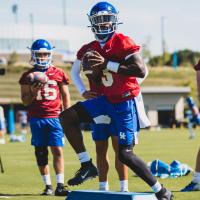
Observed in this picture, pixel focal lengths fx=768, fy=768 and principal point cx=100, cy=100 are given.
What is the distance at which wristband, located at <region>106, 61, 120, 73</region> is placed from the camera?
27.2 feet

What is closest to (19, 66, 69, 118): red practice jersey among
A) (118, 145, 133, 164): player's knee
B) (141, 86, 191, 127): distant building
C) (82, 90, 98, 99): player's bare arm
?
(82, 90, 98, 99): player's bare arm

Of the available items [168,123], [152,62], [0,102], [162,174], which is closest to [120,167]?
[162,174]

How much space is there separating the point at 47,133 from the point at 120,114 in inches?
95.7

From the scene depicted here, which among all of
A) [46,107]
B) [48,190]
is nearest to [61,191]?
[48,190]

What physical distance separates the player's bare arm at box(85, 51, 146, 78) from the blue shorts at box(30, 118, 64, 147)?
2544 millimetres

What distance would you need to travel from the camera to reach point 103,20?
Result: 851 centimetres

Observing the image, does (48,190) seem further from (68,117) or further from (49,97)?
(68,117)

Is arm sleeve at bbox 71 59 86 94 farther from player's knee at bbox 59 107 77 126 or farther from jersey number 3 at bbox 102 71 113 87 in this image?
player's knee at bbox 59 107 77 126

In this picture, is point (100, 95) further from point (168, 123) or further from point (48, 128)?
point (168, 123)

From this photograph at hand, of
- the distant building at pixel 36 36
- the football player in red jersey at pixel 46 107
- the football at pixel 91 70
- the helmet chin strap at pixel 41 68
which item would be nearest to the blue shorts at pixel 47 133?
the football player in red jersey at pixel 46 107

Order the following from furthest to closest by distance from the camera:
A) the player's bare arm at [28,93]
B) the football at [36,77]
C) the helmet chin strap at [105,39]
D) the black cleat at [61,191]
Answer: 1. the player's bare arm at [28,93]
2. the black cleat at [61,191]
3. the football at [36,77]
4. the helmet chin strap at [105,39]

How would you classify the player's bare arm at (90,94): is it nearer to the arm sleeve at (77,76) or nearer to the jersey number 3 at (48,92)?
the arm sleeve at (77,76)

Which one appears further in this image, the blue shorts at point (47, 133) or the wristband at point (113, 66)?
the blue shorts at point (47, 133)

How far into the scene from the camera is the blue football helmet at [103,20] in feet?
27.9
